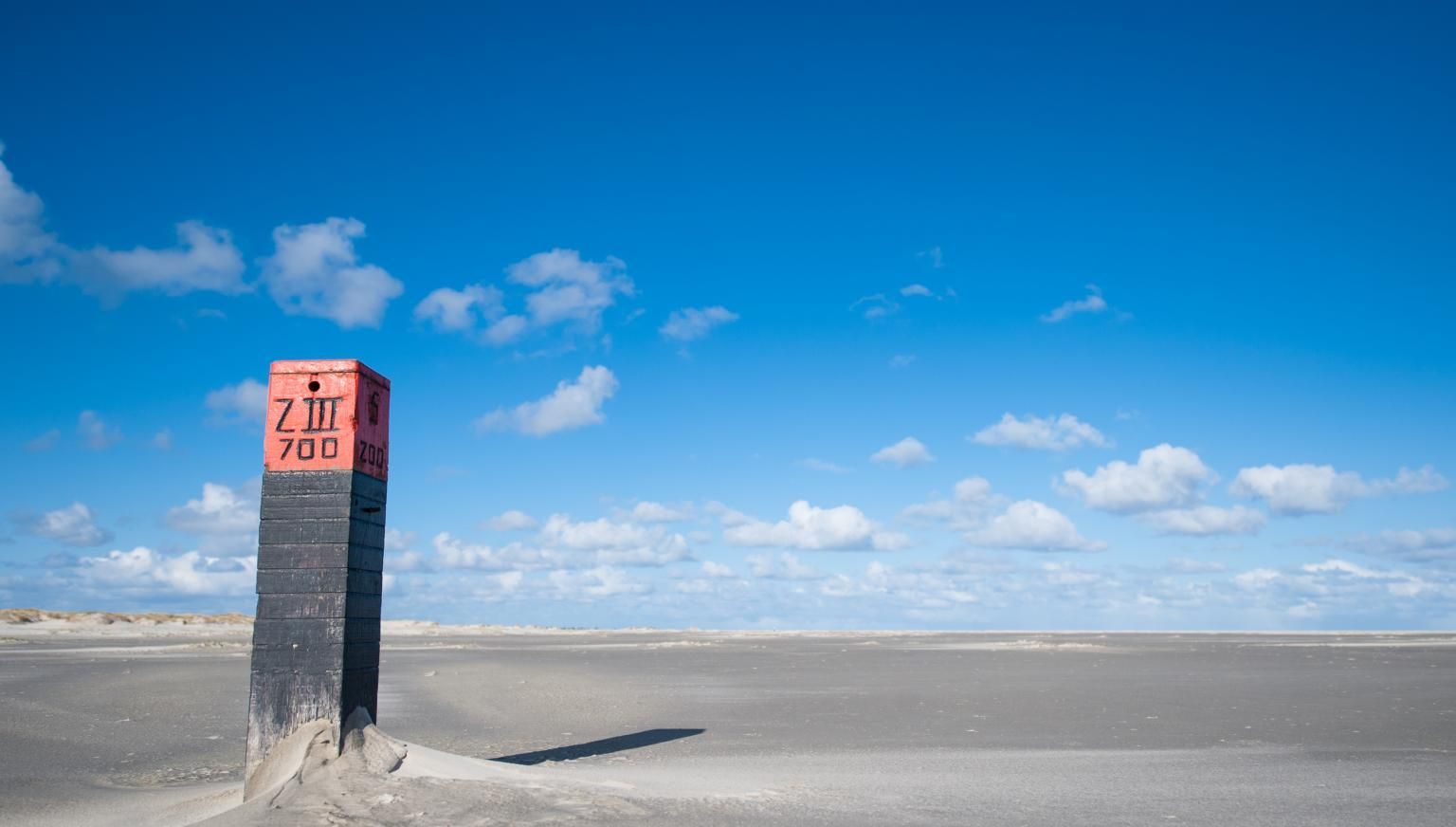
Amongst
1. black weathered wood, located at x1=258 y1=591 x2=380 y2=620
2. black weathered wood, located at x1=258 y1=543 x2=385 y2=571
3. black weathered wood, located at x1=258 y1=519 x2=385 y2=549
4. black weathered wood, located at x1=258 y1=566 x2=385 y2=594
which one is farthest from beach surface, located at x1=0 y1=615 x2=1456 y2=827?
black weathered wood, located at x1=258 y1=519 x2=385 y2=549

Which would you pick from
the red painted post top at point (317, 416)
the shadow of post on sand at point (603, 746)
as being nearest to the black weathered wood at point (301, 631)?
the red painted post top at point (317, 416)

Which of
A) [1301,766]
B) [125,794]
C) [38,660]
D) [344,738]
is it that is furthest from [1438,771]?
[38,660]

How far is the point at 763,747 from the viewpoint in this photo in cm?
1360

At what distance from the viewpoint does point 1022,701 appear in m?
19.6

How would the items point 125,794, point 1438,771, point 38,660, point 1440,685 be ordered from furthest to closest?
point 38,660 → point 1440,685 → point 1438,771 → point 125,794

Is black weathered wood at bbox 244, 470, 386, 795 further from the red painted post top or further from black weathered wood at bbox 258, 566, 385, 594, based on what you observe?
the red painted post top

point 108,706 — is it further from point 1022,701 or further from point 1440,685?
point 1440,685

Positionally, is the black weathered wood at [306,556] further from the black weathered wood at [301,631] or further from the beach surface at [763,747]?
the beach surface at [763,747]

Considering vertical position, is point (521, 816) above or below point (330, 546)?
below

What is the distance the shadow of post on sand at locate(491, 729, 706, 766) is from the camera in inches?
487

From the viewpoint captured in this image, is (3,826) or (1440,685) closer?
(3,826)

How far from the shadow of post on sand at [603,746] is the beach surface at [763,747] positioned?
70mm

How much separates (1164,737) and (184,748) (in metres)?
13.1

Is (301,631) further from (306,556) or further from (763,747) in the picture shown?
(763,747)
